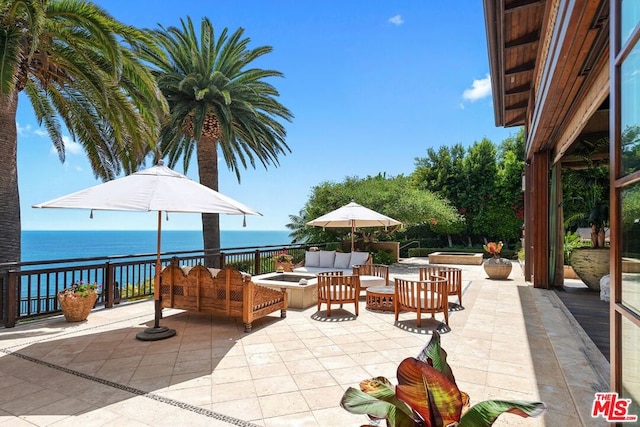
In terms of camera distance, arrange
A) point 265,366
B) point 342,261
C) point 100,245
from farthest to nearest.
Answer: point 100,245
point 342,261
point 265,366

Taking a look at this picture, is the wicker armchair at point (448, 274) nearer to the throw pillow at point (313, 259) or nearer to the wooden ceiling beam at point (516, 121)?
the throw pillow at point (313, 259)

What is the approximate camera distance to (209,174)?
34.4 ft

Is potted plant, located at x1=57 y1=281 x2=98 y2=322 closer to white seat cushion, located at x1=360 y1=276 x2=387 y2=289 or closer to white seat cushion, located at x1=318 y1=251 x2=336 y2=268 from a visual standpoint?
white seat cushion, located at x1=360 y1=276 x2=387 y2=289

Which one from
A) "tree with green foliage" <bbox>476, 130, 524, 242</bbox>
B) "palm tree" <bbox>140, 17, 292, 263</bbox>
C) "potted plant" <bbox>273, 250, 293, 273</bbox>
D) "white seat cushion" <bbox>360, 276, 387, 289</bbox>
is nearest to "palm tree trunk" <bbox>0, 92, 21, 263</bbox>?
"palm tree" <bbox>140, 17, 292, 263</bbox>

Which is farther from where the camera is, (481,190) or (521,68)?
(481,190)

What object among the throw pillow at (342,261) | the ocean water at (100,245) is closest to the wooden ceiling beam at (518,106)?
the throw pillow at (342,261)

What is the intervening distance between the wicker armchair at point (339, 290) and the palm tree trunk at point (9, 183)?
4.91 metres

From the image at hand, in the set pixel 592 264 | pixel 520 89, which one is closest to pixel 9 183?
pixel 520 89

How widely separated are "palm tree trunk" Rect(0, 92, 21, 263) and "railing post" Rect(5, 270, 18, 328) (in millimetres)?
1145

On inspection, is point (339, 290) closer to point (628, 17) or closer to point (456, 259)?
point (628, 17)

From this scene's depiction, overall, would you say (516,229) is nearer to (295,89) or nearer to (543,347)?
(295,89)

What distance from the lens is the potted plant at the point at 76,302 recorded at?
501cm

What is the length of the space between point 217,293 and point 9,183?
3.89 meters

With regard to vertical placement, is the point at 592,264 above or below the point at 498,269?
above
